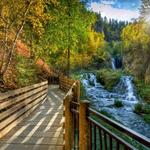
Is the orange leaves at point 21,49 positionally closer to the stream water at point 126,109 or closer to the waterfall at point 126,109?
the waterfall at point 126,109

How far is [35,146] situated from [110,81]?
3853 cm

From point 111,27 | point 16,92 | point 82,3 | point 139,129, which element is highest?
point 111,27

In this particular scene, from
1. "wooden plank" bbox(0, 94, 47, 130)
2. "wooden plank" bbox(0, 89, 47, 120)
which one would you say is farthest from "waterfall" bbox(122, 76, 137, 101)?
"wooden plank" bbox(0, 94, 47, 130)

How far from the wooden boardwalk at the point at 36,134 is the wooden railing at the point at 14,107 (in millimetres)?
A: 178

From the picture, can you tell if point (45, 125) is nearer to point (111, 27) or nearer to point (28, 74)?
point (28, 74)

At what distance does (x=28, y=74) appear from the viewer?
19141 mm

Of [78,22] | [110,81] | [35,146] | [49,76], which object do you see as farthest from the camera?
[110,81]

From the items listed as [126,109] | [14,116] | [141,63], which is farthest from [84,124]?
[141,63]

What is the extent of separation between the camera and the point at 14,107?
37.7ft

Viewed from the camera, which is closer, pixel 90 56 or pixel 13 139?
pixel 13 139

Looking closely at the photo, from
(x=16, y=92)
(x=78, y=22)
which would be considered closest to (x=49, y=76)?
(x=78, y=22)

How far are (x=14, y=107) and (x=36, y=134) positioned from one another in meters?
1.56

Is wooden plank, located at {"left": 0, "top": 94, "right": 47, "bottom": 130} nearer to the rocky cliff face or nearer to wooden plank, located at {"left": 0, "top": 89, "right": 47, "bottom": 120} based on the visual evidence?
wooden plank, located at {"left": 0, "top": 89, "right": 47, "bottom": 120}

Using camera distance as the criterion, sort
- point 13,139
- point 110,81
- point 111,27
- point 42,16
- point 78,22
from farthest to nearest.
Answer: point 111,27 < point 110,81 < point 78,22 < point 42,16 < point 13,139
